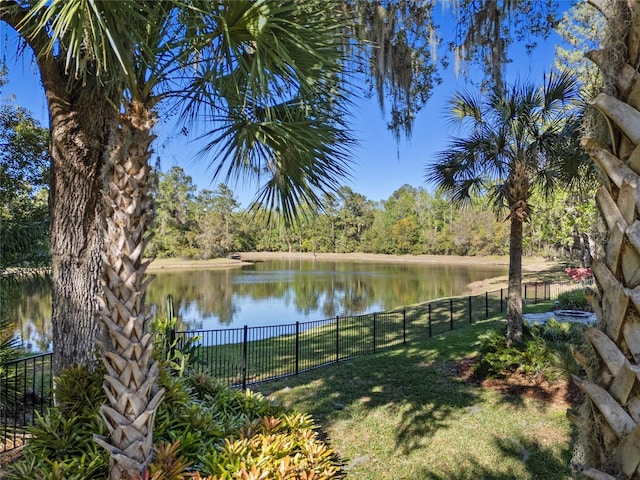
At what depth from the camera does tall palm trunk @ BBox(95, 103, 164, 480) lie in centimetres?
272

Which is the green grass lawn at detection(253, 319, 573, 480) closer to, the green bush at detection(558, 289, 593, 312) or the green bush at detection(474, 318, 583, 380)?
the green bush at detection(474, 318, 583, 380)

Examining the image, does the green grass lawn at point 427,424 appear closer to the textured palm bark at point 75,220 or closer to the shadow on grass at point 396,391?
the shadow on grass at point 396,391

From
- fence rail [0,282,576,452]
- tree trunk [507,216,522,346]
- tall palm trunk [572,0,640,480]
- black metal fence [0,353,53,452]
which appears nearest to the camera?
tall palm trunk [572,0,640,480]

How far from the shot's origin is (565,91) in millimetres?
6320

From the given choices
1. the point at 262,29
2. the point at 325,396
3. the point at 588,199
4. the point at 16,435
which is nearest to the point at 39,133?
the point at 16,435

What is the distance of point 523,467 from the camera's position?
12.2 feet

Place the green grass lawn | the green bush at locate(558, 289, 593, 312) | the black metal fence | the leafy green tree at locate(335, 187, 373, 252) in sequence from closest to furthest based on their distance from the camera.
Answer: the green grass lawn < the black metal fence < the green bush at locate(558, 289, 593, 312) < the leafy green tree at locate(335, 187, 373, 252)

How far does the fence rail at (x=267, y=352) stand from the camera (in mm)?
4609

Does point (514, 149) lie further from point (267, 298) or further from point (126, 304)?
point (267, 298)

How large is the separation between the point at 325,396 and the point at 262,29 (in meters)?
5.09

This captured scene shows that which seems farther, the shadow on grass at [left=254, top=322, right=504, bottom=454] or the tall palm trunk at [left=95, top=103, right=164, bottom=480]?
the shadow on grass at [left=254, top=322, right=504, bottom=454]

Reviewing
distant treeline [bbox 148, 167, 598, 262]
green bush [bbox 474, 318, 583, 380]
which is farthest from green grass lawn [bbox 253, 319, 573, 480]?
distant treeline [bbox 148, 167, 598, 262]

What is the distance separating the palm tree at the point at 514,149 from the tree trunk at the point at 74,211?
20.0 ft

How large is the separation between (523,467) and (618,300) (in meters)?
3.77
